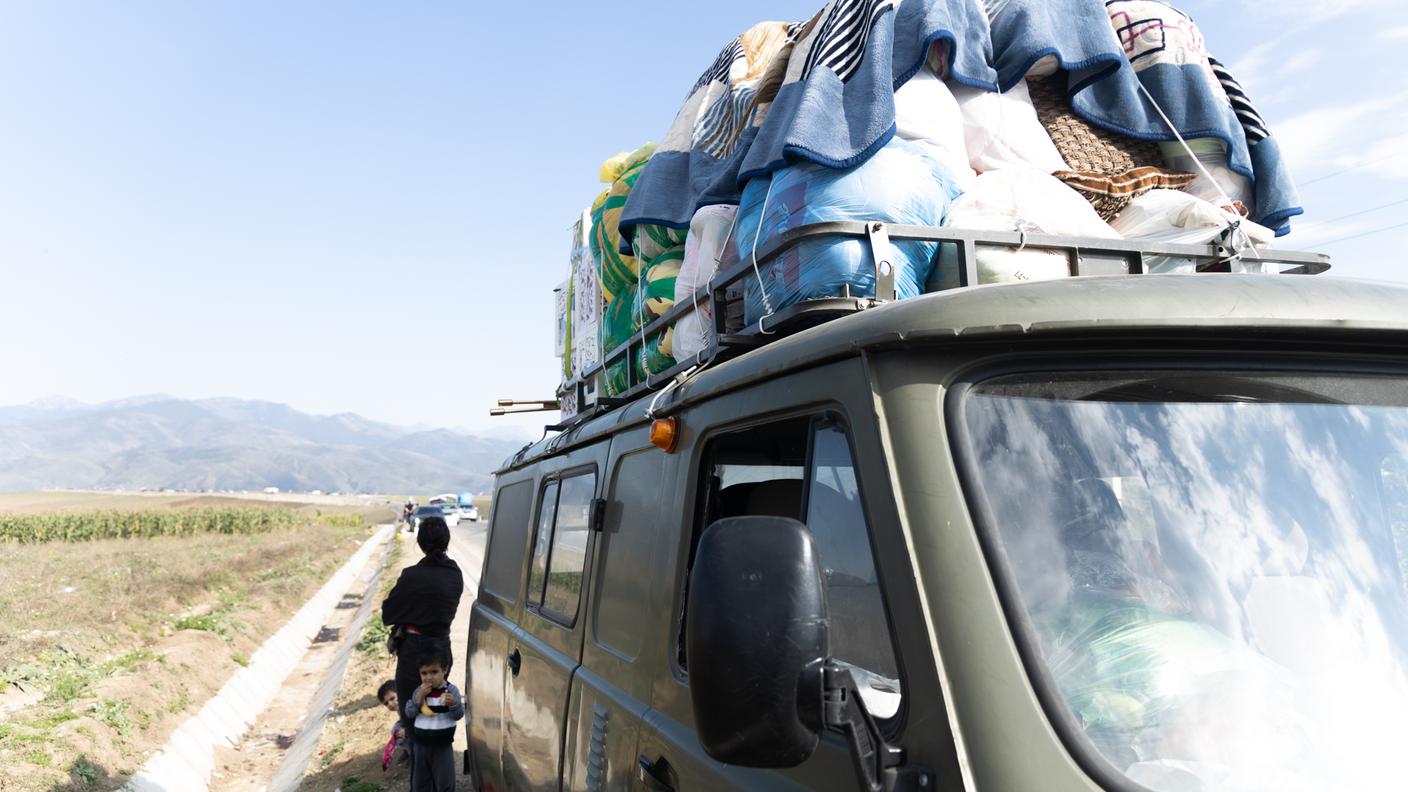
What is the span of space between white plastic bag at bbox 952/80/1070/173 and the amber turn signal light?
4.11ft

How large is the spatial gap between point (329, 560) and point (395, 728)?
27.2 meters

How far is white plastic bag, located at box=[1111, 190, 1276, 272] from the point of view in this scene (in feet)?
9.02

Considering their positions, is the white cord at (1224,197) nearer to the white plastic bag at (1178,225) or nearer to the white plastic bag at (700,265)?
the white plastic bag at (1178,225)

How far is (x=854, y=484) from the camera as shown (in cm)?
185

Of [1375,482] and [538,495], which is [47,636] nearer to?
[538,495]

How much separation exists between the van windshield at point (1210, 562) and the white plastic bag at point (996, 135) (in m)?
1.56

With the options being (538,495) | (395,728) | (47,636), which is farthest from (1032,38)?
(47,636)

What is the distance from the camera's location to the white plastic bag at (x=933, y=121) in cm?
286

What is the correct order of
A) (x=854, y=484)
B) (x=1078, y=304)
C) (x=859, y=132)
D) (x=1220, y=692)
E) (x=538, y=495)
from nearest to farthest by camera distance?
1. (x=1220, y=692)
2. (x=1078, y=304)
3. (x=854, y=484)
4. (x=859, y=132)
5. (x=538, y=495)

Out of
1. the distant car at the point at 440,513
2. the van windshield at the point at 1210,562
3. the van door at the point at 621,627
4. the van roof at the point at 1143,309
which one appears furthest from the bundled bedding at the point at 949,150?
the distant car at the point at 440,513

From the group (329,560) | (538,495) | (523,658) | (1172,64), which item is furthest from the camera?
(329,560)

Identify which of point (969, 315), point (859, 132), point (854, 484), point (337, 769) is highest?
point (859, 132)

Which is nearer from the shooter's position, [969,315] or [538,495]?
[969,315]

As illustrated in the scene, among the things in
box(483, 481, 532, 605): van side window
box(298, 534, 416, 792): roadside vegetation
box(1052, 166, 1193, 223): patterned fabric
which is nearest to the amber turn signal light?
box(1052, 166, 1193, 223): patterned fabric
